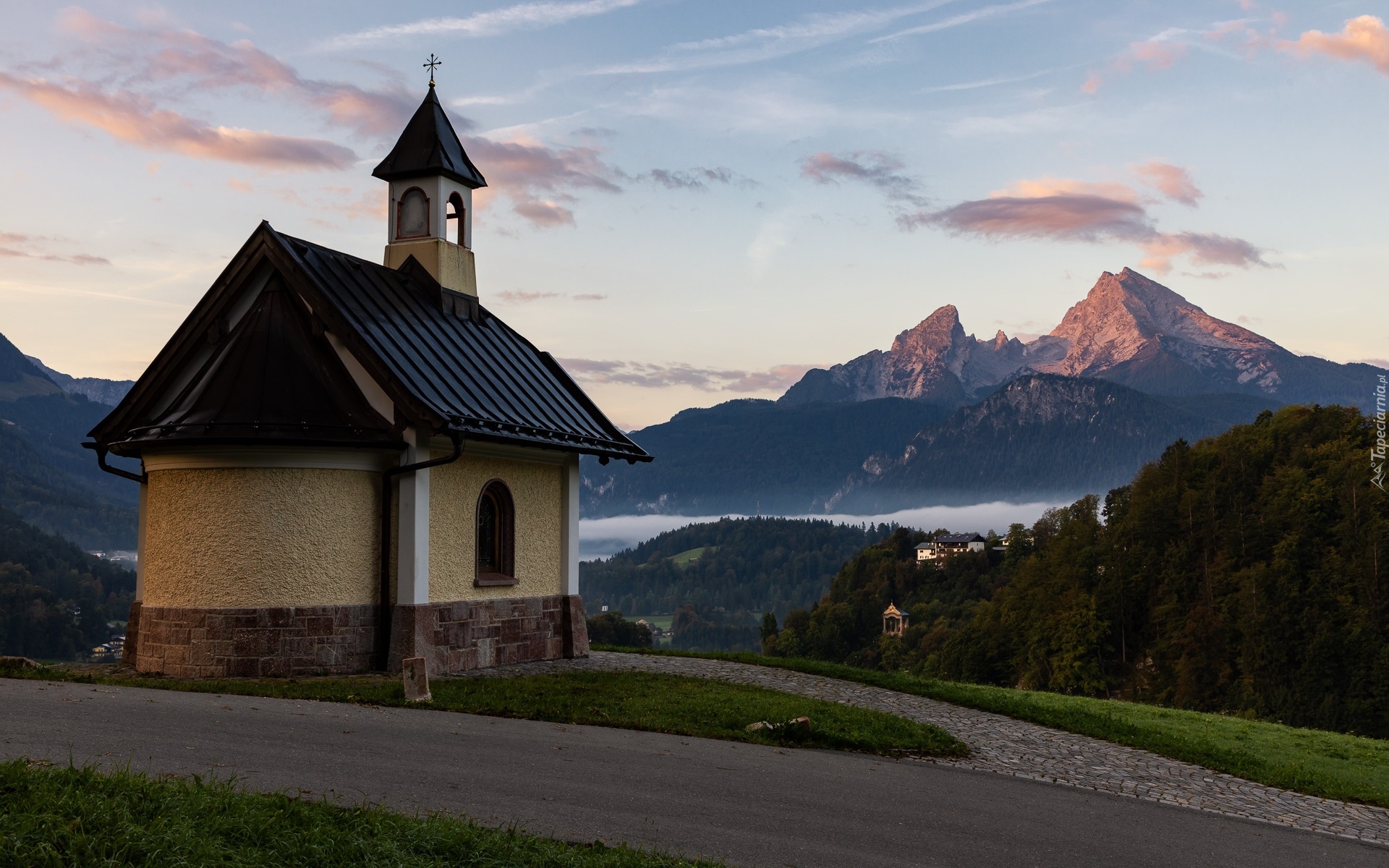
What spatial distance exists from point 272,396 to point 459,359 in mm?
4099

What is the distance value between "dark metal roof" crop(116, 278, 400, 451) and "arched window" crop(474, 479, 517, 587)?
9.37 ft

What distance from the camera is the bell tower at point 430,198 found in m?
23.1

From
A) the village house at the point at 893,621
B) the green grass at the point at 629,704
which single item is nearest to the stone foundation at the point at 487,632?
the green grass at the point at 629,704

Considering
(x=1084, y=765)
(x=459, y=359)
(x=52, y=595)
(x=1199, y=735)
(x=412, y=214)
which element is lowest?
(x=52, y=595)

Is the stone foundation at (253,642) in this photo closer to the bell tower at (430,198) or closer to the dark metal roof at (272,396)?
the dark metal roof at (272,396)

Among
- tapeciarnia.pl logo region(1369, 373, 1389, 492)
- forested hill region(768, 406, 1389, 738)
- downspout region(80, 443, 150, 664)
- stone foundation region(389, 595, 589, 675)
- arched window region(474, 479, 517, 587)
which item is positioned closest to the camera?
stone foundation region(389, 595, 589, 675)

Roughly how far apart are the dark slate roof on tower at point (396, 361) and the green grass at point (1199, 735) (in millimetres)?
6206

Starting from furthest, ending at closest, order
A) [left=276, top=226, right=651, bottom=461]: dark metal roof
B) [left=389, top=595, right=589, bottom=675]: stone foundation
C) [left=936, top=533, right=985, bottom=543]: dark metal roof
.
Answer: [left=936, top=533, right=985, bottom=543]: dark metal roof → [left=276, top=226, right=651, bottom=461]: dark metal roof → [left=389, top=595, right=589, bottom=675]: stone foundation

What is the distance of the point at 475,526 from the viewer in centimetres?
1978

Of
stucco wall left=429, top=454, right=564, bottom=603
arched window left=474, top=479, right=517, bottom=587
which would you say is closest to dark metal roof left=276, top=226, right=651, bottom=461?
stucco wall left=429, top=454, right=564, bottom=603

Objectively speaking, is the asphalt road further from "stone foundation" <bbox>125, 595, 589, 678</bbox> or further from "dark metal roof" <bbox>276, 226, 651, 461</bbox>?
"dark metal roof" <bbox>276, 226, 651, 461</bbox>

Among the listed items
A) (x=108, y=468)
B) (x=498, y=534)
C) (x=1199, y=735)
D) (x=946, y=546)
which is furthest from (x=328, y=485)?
(x=946, y=546)

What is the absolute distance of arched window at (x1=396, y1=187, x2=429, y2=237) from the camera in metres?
23.5

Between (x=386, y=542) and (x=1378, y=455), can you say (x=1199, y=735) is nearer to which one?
(x=386, y=542)
